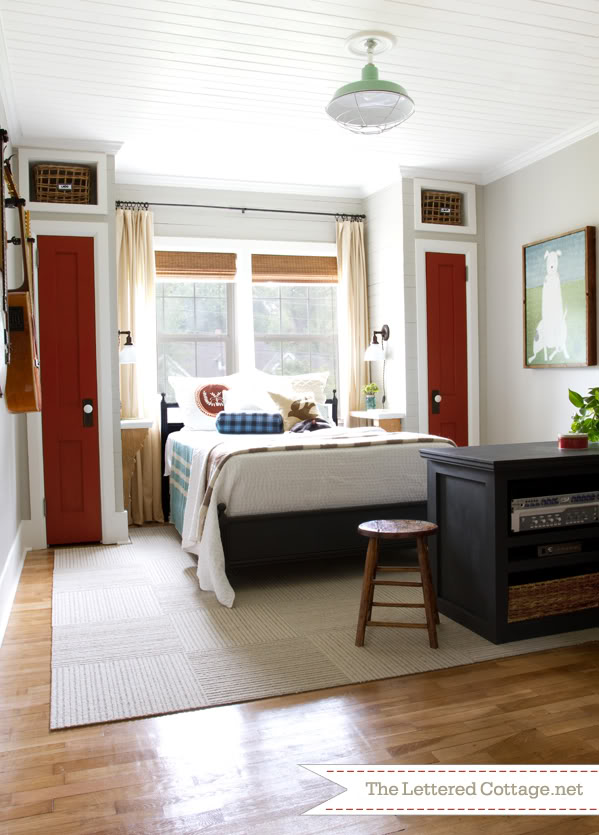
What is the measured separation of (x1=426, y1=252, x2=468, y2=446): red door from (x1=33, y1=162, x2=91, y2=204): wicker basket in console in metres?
2.56

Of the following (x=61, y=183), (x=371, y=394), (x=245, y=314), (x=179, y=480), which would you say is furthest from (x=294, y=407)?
(x=61, y=183)

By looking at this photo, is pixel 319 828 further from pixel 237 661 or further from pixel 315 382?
pixel 315 382

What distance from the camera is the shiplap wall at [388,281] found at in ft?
18.2

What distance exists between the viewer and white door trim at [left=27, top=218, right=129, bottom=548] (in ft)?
15.3

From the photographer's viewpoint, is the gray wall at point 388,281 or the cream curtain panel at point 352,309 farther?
the cream curtain panel at point 352,309

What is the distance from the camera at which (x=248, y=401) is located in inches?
205

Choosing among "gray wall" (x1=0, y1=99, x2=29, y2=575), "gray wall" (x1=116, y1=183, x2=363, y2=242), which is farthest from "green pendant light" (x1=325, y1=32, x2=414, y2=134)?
"gray wall" (x1=116, y1=183, x2=363, y2=242)

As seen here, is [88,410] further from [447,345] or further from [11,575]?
[447,345]

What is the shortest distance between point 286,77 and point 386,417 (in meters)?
2.59

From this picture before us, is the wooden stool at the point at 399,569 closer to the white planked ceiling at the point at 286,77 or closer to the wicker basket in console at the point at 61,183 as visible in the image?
the white planked ceiling at the point at 286,77

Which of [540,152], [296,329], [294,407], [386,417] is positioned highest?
[540,152]

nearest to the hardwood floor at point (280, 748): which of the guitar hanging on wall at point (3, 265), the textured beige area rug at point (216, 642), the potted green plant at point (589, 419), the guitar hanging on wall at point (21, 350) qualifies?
the textured beige area rug at point (216, 642)

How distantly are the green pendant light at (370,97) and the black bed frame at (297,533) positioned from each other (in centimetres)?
199

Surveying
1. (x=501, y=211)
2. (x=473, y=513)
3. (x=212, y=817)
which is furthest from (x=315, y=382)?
(x=212, y=817)
